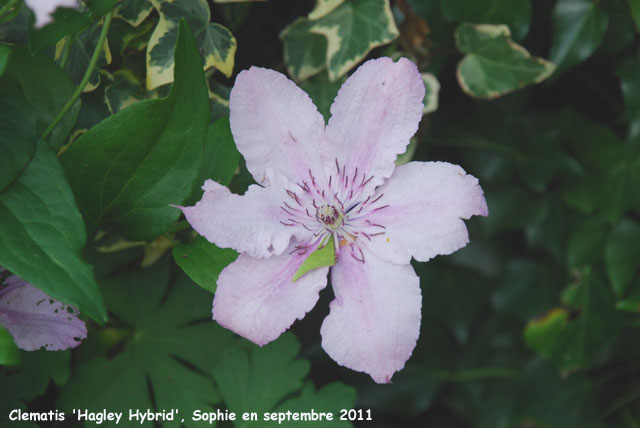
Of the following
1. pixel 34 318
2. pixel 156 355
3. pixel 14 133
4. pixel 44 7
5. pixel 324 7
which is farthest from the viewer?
pixel 156 355

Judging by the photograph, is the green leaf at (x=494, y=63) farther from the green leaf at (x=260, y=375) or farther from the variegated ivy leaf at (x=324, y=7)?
the green leaf at (x=260, y=375)

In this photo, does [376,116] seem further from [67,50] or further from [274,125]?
[67,50]

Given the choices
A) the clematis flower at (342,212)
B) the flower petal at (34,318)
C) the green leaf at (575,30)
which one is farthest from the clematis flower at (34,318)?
the green leaf at (575,30)

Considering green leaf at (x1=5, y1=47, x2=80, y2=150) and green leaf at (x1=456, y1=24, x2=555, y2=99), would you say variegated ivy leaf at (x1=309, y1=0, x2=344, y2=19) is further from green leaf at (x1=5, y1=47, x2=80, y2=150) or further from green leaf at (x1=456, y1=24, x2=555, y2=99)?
green leaf at (x1=5, y1=47, x2=80, y2=150)

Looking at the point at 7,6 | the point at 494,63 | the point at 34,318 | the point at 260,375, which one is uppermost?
the point at 7,6

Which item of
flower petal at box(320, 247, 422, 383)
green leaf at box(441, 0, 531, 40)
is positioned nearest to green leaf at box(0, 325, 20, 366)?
flower petal at box(320, 247, 422, 383)

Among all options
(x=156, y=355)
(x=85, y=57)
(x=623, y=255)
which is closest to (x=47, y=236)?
(x=85, y=57)
